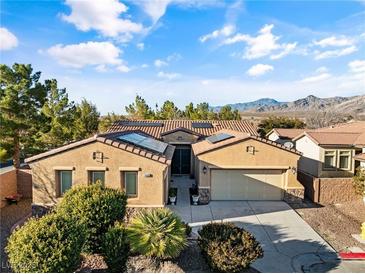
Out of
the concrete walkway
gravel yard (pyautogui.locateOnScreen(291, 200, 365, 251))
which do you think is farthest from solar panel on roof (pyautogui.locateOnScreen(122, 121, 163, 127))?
gravel yard (pyautogui.locateOnScreen(291, 200, 365, 251))

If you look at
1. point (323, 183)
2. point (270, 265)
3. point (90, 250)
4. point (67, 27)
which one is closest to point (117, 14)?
point (67, 27)

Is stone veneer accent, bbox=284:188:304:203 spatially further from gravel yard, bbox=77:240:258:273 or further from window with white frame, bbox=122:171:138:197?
window with white frame, bbox=122:171:138:197

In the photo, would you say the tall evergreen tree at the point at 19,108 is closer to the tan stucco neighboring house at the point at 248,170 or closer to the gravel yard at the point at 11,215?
the gravel yard at the point at 11,215

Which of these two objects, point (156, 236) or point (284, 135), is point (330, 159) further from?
point (156, 236)

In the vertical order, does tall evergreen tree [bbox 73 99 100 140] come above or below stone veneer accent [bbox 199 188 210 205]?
above

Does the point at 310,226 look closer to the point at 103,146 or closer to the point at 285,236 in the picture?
the point at 285,236

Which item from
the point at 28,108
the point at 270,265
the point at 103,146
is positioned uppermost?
the point at 28,108
